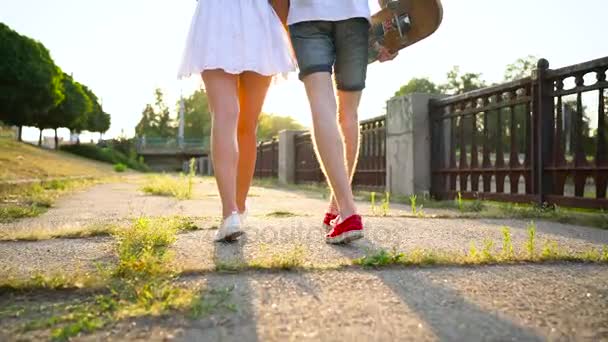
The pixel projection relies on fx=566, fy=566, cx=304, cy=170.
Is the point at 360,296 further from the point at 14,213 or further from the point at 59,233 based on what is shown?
the point at 14,213

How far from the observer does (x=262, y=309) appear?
1553 millimetres

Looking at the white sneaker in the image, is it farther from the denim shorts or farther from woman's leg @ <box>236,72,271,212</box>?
the denim shorts

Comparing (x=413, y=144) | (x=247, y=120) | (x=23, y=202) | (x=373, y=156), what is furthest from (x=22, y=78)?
(x=247, y=120)

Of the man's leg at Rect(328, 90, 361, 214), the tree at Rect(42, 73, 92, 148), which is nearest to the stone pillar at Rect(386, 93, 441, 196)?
the man's leg at Rect(328, 90, 361, 214)

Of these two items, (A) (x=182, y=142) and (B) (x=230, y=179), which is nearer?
(B) (x=230, y=179)

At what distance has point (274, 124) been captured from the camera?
3529 inches

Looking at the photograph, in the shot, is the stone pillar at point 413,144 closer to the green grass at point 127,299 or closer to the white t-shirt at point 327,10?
the white t-shirt at point 327,10

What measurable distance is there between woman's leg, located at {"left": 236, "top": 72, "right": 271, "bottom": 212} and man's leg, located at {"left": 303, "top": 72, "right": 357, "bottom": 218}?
1.50 feet

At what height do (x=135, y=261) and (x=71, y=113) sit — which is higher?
(x=71, y=113)

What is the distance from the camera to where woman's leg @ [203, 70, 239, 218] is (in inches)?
115

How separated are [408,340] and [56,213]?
4.26m

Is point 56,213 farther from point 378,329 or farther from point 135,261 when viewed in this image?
point 378,329

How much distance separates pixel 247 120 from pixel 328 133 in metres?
0.70

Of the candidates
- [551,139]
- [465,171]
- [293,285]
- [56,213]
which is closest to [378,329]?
[293,285]
